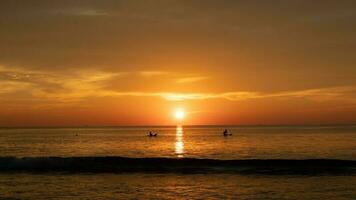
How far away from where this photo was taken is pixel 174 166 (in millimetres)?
36875

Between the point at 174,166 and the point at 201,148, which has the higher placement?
the point at 201,148

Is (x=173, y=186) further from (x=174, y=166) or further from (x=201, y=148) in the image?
(x=201, y=148)

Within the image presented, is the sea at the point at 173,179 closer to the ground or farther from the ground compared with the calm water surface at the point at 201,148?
closer to the ground

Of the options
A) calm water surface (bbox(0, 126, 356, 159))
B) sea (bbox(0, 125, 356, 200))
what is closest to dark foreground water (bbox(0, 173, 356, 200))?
sea (bbox(0, 125, 356, 200))

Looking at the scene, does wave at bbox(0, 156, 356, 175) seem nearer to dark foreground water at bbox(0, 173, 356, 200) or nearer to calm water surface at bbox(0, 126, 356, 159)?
dark foreground water at bbox(0, 173, 356, 200)

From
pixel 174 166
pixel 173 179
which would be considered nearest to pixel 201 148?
pixel 174 166

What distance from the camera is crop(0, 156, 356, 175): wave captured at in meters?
33.6

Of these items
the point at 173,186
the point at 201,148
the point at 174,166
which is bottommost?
the point at 173,186

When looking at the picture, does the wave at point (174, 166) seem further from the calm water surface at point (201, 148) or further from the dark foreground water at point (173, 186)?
the calm water surface at point (201, 148)

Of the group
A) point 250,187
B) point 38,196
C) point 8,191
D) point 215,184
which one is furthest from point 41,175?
point 250,187

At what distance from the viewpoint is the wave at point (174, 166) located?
33.6 m

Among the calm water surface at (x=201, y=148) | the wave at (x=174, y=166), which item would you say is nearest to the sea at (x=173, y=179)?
the wave at (x=174, y=166)

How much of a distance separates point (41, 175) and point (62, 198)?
34.8ft

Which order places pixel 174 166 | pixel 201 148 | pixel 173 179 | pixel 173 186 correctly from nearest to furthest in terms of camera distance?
1. pixel 173 186
2. pixel 173 179
3. pixel 174 166
4. pixel 201 148
